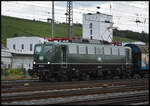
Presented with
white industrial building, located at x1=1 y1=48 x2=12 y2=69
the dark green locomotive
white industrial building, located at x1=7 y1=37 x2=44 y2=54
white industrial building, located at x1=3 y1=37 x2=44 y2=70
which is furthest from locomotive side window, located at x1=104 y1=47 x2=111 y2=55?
white industrial building, located at x1=7 y1=37 x2=44 y2=54

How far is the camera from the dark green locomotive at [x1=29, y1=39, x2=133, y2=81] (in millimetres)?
27906

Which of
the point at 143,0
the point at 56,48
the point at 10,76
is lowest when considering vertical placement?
the point at 10,76

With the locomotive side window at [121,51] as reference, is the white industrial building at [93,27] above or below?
above

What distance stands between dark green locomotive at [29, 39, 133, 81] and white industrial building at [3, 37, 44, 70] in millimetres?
20648

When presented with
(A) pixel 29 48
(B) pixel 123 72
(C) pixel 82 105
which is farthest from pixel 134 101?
(A) pixel 29 48

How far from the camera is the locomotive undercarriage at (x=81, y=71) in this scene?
27750 millimetres

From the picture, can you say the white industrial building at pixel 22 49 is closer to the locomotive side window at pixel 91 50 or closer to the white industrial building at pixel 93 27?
the white industrial building at pixel 93 27

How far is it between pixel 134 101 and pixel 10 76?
21.0 meters

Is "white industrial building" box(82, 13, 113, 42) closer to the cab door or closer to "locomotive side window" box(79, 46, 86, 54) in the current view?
"locomotive side window" box(79, 46, 86, 54)

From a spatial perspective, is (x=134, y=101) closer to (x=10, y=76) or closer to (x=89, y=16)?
(x=10, y=76)

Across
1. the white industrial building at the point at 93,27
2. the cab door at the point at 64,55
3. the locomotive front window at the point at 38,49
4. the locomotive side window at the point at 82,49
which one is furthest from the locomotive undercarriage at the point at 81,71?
the white industrial building at the point at 93,27

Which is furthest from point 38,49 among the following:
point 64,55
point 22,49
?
point 22,49

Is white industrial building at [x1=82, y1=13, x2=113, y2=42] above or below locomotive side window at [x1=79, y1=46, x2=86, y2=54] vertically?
above

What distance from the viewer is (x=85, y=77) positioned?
30.4m
